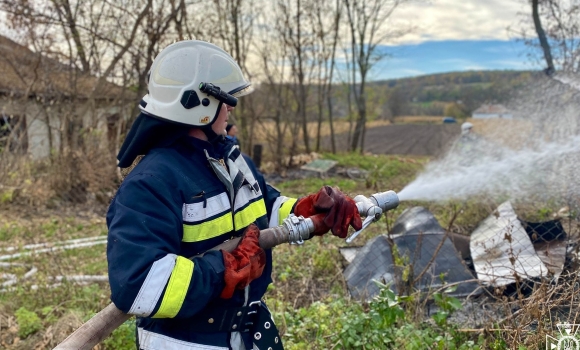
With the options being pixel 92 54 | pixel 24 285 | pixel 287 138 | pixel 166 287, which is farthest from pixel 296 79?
pixel 166 287

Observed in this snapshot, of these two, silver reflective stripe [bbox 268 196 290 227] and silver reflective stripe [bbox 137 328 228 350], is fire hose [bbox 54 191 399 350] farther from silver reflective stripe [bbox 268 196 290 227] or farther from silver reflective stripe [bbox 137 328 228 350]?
silver reflective stripe [bbox 268 196 290 227]

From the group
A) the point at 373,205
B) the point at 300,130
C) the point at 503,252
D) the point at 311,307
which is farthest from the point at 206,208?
the point at 300,130

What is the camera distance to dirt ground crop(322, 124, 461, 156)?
2439 centimetres

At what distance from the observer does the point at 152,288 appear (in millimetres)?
1533

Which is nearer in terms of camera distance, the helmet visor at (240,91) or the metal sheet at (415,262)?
the helmet visor at (240,91)

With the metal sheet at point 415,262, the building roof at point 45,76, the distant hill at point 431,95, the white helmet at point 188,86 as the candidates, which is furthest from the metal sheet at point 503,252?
the distant hill at point 431,95

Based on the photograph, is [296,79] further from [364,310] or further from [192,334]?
[192,334]

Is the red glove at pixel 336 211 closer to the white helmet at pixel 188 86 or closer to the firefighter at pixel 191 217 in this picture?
the firefighter at pixel 191 217

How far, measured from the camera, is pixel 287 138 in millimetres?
17375

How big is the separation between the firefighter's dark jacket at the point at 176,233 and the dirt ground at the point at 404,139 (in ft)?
64.6

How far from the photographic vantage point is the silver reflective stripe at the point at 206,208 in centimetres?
176

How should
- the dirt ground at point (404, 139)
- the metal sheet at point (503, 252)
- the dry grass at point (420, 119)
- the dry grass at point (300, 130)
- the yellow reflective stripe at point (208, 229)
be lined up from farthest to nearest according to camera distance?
the dry grass at point (420, 119) → the dirt ground at point (404, 139) → the dry grass at point (300, 130) → the metal sheet at point (503, 252) → the yellow reflective stripe at point (208, 229)

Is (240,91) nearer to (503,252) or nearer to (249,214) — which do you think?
(249,214)

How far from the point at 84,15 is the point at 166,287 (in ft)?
35.7
